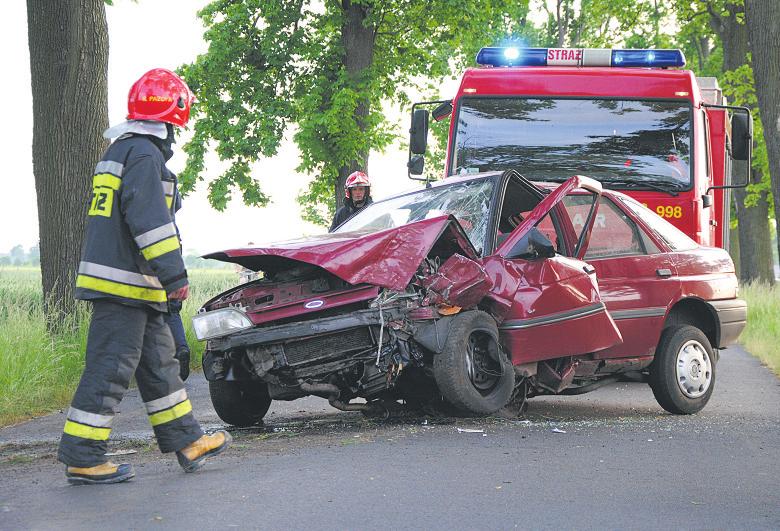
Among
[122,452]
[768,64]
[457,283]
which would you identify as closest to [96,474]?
[122,452]

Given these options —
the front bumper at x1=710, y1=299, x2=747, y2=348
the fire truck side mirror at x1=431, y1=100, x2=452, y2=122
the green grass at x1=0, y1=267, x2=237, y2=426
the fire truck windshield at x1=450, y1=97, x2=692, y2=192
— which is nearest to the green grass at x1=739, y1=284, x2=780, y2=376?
the fire truck windshield at x1=450, y1=97, x2=692, y2=192

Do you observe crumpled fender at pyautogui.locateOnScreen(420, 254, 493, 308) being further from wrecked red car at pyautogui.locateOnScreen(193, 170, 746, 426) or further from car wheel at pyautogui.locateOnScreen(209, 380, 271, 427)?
car wheel at pyautogui.locateOnScreen(209, 380, 271, 427)

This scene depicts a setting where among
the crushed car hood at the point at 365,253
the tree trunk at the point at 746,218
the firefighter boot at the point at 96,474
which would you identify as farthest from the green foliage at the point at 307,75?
the firefighter boot at the point at 96,474

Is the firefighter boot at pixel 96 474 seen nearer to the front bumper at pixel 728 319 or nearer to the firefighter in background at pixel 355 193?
the front bumper at pixel 728 319

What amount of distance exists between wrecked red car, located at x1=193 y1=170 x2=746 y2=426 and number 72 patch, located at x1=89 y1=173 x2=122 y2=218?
1.41 m

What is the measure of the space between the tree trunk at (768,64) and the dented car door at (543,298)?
579 cm

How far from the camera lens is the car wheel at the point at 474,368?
700cm

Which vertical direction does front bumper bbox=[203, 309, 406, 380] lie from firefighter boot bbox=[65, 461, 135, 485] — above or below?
above

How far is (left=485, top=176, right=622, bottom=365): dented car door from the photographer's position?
7.59m

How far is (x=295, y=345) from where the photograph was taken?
6.90m

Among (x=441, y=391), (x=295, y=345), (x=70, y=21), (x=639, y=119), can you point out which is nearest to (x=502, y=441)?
(x=441, y=391)

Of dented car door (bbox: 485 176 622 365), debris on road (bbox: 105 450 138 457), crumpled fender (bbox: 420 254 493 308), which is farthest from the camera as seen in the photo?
dented car door (bbox: 485 176 622 365)

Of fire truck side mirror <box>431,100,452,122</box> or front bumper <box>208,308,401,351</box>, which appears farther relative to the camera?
→ fire truck side mirror <box>431,100,452,122</box>

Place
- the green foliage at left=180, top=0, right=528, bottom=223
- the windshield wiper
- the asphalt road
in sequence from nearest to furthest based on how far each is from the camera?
the asphalt road, the windshield wiper, the green foliage at left=180, top=0, right=528, bottom=223
